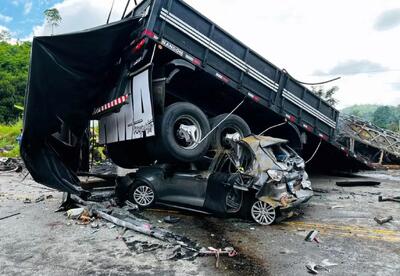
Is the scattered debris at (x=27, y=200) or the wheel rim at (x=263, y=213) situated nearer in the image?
the wheel rim at (x=263, y=213)

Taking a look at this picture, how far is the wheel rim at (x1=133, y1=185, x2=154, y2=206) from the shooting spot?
6.49 meters

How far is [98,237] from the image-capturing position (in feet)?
16.4

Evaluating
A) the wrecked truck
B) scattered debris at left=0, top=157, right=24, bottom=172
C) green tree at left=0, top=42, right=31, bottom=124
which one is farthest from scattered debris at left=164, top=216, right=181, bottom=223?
green tree at left=0, top=42, right=31, bottom=124

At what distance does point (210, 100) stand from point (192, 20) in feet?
6.13

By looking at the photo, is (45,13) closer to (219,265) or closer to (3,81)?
(3,81)

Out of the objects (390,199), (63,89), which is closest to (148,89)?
(63,89)

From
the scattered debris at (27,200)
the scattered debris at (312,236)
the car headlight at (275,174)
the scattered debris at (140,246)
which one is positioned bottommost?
the scattered debris at (27,200)

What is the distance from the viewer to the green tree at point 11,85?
30.5 m

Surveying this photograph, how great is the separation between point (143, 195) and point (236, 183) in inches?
71.6

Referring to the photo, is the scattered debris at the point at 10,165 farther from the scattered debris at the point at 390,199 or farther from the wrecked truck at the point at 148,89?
the scattered debris at the point at 390,199

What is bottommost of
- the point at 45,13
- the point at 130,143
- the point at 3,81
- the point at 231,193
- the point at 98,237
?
the point at 98,237

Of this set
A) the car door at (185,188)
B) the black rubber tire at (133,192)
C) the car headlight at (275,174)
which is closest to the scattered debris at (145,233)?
the black rubber tire at (133,192)

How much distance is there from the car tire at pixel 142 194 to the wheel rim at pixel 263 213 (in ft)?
6.14

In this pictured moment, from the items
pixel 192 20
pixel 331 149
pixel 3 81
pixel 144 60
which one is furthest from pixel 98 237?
pixel 3 81
